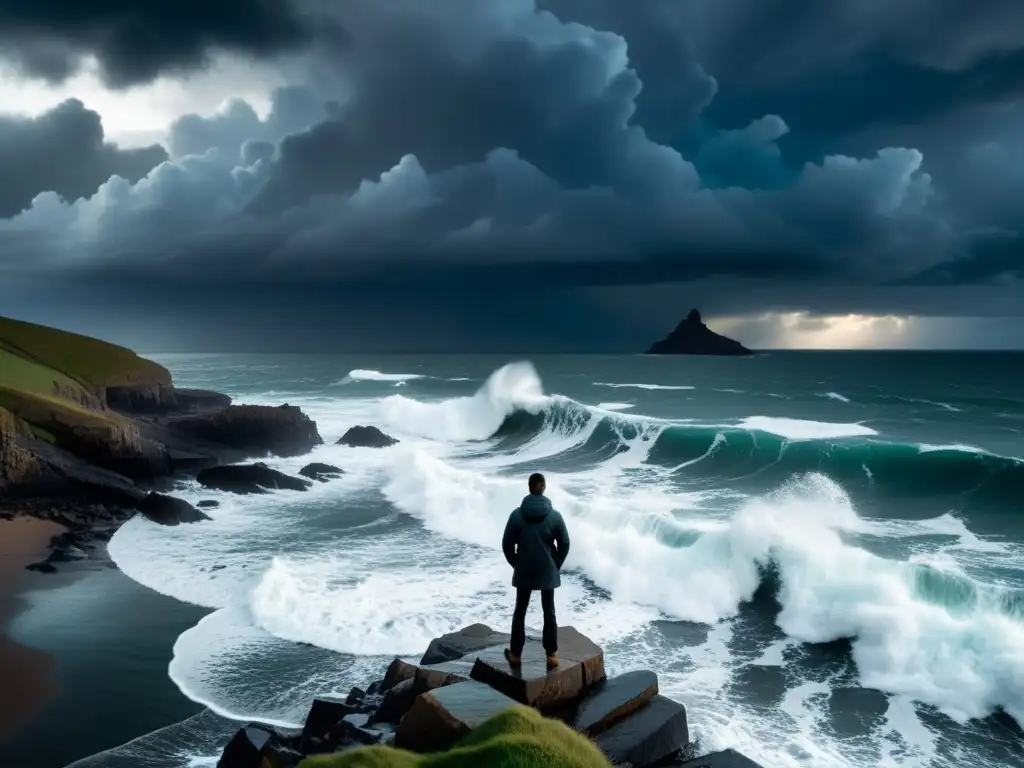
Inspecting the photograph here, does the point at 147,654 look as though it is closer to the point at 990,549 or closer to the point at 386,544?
the point at 386,544

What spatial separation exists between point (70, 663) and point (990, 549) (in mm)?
18480

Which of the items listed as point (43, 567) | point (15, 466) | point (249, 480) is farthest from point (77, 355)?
point (43, 567)

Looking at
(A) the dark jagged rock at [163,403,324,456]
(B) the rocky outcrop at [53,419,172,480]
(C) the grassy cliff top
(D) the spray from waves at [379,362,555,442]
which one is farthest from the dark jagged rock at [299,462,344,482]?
(C) the grassy cliff top

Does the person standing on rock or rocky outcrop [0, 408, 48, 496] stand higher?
the person standing on rock

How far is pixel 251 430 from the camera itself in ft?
116

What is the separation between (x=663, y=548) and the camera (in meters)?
17.0

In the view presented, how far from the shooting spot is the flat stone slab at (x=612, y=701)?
7500 millimetres

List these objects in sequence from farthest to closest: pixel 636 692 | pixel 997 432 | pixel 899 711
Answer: pixel 997 432 → pixel 899 711 → pixel 636 692

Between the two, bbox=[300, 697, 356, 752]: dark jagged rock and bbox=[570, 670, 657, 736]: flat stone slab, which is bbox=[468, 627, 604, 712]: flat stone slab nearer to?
bbox=[570, 670, 657, 736]: flat stone slab

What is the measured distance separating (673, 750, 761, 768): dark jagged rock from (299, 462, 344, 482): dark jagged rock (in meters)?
22.6

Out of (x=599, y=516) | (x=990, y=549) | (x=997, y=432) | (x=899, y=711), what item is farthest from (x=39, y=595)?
(x=997, y=432)

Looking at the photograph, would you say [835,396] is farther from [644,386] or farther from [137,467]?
[137,467]

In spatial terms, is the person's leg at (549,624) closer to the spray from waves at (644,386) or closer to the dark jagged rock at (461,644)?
the dark jagged rock at (461,644)

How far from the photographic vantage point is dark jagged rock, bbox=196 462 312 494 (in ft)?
86.0
